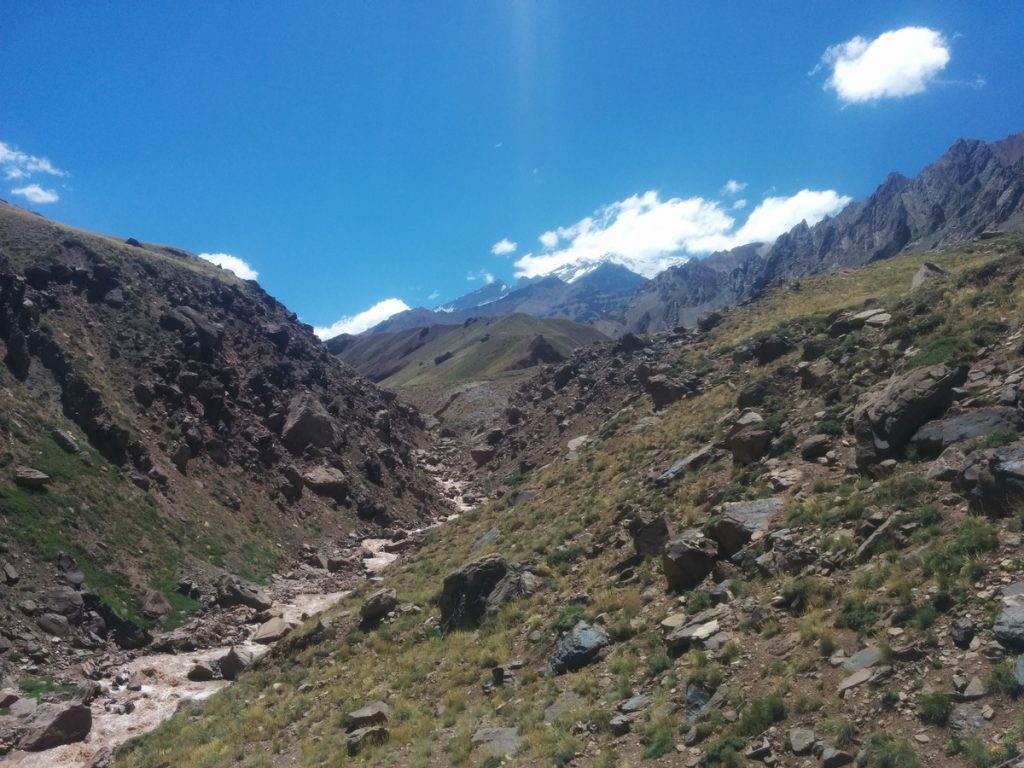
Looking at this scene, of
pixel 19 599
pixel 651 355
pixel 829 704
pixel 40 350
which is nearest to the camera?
pixel 829 704

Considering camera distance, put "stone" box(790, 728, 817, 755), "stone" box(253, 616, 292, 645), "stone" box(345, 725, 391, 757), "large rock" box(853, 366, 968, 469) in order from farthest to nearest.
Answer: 1. "stone" box(253, 616, 292, 645)
2. "large rock" box(853, 366, 968, 469)
3. "stone" box(345, 725, 391, 757)
4. "stone" box(790, 728, 817, 755)

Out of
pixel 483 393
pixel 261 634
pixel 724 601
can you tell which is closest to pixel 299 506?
pixel 261 634

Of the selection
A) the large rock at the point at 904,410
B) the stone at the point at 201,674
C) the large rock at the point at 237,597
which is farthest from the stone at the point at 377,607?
the large rock at the point at 904,410

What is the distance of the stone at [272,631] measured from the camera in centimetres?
3297

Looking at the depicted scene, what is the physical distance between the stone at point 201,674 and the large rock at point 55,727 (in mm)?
4782

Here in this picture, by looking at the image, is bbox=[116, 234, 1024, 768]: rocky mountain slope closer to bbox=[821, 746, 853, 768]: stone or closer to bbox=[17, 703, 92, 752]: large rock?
bbox=[821, 746, 853, 768]: stone

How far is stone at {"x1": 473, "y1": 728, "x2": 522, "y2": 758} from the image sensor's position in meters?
13.8

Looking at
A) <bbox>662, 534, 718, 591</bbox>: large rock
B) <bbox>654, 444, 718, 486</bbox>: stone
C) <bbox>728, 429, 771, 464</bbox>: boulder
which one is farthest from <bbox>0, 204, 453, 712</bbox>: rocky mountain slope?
<bbox>728, 429, 771, 464</bbox>: boulder

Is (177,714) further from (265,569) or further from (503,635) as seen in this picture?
(265,569)

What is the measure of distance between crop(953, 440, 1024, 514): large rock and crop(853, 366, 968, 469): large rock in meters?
2.85

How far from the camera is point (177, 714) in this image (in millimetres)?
23609

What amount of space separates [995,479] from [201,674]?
30353 millimetres

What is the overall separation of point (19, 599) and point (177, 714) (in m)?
12.1

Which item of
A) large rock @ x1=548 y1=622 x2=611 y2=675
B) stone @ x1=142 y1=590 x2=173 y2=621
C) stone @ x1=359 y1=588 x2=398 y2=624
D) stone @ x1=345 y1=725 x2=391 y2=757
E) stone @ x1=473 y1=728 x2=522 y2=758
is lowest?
stone @ x1=473 y1=728 x2=522 y2=758
